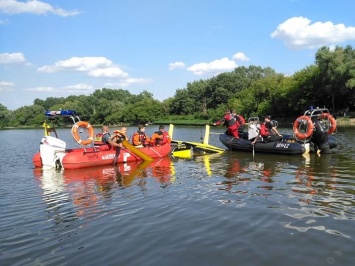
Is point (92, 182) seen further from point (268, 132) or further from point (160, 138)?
point (268, 132)

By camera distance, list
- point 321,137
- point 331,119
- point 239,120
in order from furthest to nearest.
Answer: point 239,120 → point 331,119 → point 321,137

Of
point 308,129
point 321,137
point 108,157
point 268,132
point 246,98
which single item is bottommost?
point 108,157

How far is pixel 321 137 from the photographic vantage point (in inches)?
566

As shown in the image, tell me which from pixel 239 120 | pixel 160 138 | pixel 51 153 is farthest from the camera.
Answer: pixel 239 120

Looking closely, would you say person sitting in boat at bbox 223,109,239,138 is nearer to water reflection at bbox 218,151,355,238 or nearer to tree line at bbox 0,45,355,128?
water reflection at bbox 218,151,355,238

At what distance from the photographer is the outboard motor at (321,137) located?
1421cm

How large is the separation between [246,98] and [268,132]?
4769cm

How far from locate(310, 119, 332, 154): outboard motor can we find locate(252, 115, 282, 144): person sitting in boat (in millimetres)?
1507

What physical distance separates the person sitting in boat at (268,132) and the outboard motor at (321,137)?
1.51 meters

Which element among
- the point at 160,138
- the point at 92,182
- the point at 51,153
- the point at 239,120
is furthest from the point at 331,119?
the point at 51,153

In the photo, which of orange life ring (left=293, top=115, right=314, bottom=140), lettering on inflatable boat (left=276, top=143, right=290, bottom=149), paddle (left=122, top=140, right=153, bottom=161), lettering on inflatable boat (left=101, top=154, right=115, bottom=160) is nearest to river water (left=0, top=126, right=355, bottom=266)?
lettering on inflatable boat (left=101, top=154, right=115, bottom=160)

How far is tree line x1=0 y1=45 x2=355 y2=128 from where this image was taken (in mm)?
42844

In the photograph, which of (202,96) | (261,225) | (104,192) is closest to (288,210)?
(261,225)

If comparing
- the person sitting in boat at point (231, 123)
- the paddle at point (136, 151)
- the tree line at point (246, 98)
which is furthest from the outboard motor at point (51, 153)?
the tree line at point (246, 98)
